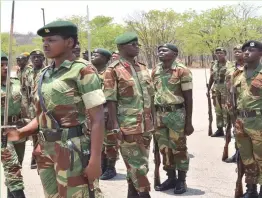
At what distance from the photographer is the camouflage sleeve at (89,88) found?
3090 mm

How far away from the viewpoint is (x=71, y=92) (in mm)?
3135

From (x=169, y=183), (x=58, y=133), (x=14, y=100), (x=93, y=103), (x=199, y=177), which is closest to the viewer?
(x=93, y=103)

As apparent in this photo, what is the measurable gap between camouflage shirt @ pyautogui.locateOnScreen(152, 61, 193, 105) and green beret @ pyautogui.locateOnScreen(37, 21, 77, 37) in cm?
259

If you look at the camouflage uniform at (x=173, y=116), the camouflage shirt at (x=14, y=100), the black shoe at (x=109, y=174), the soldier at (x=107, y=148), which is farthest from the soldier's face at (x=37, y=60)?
the camouflage uniform at (x=173, y=116)

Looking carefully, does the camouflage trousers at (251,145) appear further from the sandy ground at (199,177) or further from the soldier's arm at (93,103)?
the soldier's arm at (93,103)

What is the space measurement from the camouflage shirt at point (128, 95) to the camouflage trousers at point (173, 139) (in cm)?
76

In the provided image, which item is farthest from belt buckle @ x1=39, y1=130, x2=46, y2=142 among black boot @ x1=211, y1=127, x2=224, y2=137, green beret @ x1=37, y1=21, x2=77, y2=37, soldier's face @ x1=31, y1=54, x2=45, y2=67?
black boot @ x1=211, y1=127, x2=224, y2=137

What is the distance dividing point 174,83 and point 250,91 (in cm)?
103

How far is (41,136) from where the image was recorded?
3.32m

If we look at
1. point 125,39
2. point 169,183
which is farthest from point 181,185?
point 125,39

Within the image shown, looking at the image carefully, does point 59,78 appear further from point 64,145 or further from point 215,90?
point 215,90

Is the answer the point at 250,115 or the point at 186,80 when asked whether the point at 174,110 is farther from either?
the point at 250,115

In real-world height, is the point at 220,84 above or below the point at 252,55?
below

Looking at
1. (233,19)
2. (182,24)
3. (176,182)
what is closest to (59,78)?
(176,182)
